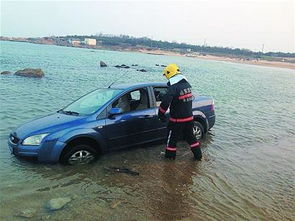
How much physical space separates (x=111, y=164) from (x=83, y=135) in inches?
34.3

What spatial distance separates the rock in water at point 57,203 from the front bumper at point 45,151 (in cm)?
132

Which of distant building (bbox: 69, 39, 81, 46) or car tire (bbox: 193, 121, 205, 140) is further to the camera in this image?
distant building (bbox: 69, 39, 81, 46)

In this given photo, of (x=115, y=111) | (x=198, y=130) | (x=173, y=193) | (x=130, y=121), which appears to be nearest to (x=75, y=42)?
(x=198, y=130)

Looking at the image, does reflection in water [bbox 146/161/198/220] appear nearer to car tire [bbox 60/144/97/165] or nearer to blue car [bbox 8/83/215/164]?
blue car [bbox 8/83/215/164]

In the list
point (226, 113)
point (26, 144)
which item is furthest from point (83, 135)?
point (226, 113)

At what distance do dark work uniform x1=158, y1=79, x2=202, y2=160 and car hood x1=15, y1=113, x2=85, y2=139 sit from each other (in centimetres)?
178

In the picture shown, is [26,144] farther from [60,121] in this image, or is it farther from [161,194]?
[161,194]

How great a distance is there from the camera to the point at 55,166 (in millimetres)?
6734

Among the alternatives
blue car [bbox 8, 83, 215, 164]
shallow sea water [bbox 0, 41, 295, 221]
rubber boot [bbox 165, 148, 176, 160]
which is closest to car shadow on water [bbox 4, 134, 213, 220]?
shallow sea water [bbox 0, 41, 295, 221]

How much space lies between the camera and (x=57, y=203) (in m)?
5.31

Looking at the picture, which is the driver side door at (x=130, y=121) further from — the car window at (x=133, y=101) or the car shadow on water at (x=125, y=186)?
the car shadow on water at (x=125, y=186)

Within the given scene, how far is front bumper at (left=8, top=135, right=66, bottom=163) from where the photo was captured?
6.55m

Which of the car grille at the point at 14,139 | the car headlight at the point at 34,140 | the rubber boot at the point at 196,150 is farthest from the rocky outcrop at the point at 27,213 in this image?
the rubber boot at the point at 196,150

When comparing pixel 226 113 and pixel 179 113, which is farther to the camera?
pixel 226 113
